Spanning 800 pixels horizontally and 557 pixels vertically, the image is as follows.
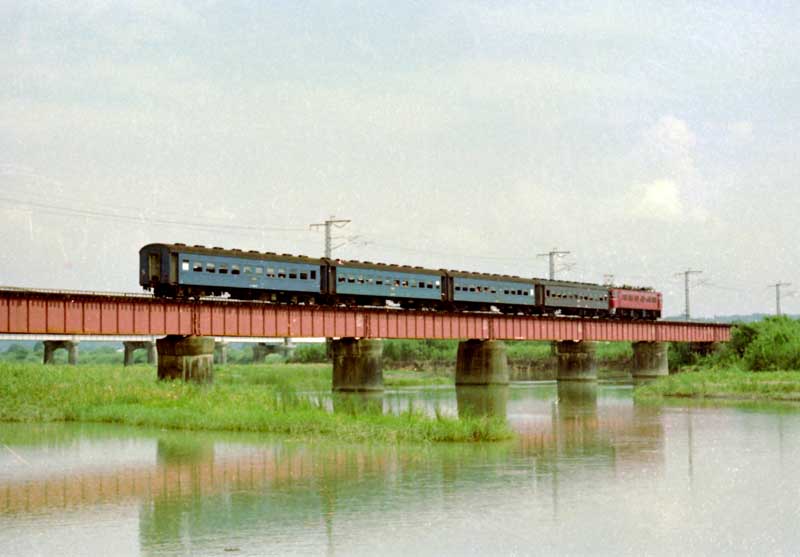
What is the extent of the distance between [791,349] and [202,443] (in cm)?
5774

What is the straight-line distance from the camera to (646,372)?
104 metres

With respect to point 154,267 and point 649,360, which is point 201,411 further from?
point 649,360

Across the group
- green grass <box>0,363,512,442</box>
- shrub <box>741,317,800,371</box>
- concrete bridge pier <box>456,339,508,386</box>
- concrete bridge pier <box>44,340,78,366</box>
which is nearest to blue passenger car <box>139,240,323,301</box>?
green grass <box>0,363,512,442</box>

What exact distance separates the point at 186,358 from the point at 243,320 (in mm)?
4258

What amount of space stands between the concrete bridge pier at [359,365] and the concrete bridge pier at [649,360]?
128 feet

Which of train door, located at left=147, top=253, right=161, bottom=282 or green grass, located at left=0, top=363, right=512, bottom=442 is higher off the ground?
train door, located at left=147, top=253, right=161, bottom=282

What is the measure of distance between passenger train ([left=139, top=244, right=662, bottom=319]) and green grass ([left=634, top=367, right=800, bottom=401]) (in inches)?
677

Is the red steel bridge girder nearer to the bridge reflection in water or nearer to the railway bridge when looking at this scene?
the railway bridge

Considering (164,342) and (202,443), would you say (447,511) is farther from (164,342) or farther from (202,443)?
(164,342)

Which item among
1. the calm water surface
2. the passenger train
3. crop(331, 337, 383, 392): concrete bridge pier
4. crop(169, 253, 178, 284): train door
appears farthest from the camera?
crop(331, 337, 383, 392): concrete bridge pier

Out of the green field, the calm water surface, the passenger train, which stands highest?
the passenger train

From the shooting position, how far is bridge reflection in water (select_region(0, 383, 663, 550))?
22344 mm

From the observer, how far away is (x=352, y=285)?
228ft

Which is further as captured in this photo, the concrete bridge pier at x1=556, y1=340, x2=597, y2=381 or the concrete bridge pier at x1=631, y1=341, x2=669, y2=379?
the concrete bridge pier at x1=631, y1=341, x2=669, y2=379
